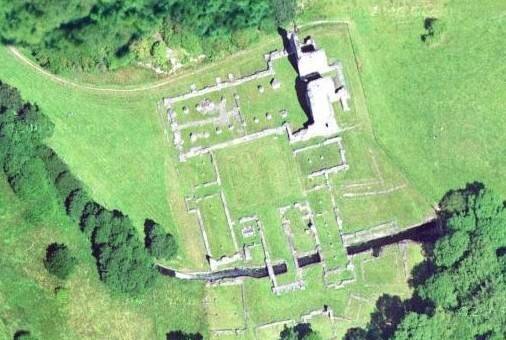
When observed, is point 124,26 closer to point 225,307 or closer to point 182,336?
point 225,307

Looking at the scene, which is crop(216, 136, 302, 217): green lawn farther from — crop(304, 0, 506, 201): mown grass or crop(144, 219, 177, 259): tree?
crop(304, 0, 506, 201): mown grass

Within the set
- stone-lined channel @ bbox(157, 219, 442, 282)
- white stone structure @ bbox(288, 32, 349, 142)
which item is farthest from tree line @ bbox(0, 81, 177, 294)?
white stone structure @ bbox(288, 32, 349, 142)

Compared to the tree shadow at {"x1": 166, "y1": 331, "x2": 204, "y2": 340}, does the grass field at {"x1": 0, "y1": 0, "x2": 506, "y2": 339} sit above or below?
above

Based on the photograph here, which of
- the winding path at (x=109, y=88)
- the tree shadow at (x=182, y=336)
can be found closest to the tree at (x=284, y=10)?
the winding path at (x=109, y=88)

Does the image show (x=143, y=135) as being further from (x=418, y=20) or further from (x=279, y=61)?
(x=418, y=20)

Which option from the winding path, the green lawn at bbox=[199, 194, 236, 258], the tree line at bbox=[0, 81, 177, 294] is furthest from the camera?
the green lawn at bbox=[199, 194, 236, 258]

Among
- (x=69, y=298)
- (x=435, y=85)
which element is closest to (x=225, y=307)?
(x=69, y=298)
